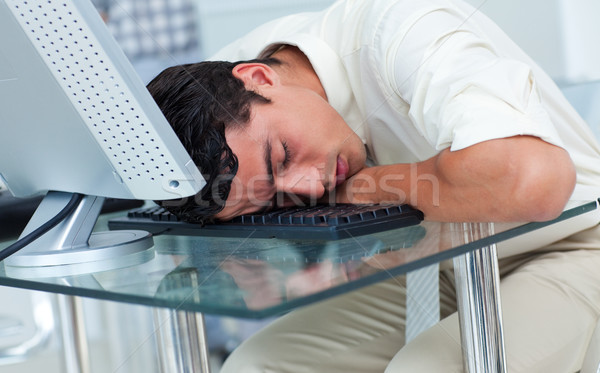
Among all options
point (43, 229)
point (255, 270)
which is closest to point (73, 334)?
point (43, 229)

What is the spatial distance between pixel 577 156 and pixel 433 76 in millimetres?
354

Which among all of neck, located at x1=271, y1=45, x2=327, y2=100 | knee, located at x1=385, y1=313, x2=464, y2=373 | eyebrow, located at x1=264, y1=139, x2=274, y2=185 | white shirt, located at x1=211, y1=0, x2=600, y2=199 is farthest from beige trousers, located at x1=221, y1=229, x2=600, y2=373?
neck, located at x1=271, y1=45, x2=327, y2=100

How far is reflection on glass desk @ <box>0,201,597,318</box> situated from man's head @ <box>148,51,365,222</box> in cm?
10

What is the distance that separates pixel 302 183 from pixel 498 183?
284 millimetres

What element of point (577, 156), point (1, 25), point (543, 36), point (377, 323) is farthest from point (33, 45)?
point (543, 36)

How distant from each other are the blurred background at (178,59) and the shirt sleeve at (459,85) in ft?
1.34

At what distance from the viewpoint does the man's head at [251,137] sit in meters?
0.83

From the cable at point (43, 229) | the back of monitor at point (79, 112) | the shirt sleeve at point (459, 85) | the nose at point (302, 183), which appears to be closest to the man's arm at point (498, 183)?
the shirt sleeve at point (459, 85)

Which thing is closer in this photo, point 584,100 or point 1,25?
point 1,25

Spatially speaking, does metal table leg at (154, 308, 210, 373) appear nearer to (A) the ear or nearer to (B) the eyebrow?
(B) the eyebrow

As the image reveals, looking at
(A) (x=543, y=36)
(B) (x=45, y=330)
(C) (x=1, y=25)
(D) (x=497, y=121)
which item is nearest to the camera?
(C) (x=1, y=25)

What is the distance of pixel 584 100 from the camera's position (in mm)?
1120

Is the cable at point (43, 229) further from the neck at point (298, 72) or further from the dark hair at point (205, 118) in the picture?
the neck at point (298, 72)

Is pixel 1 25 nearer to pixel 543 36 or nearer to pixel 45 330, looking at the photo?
pixel 45 330
